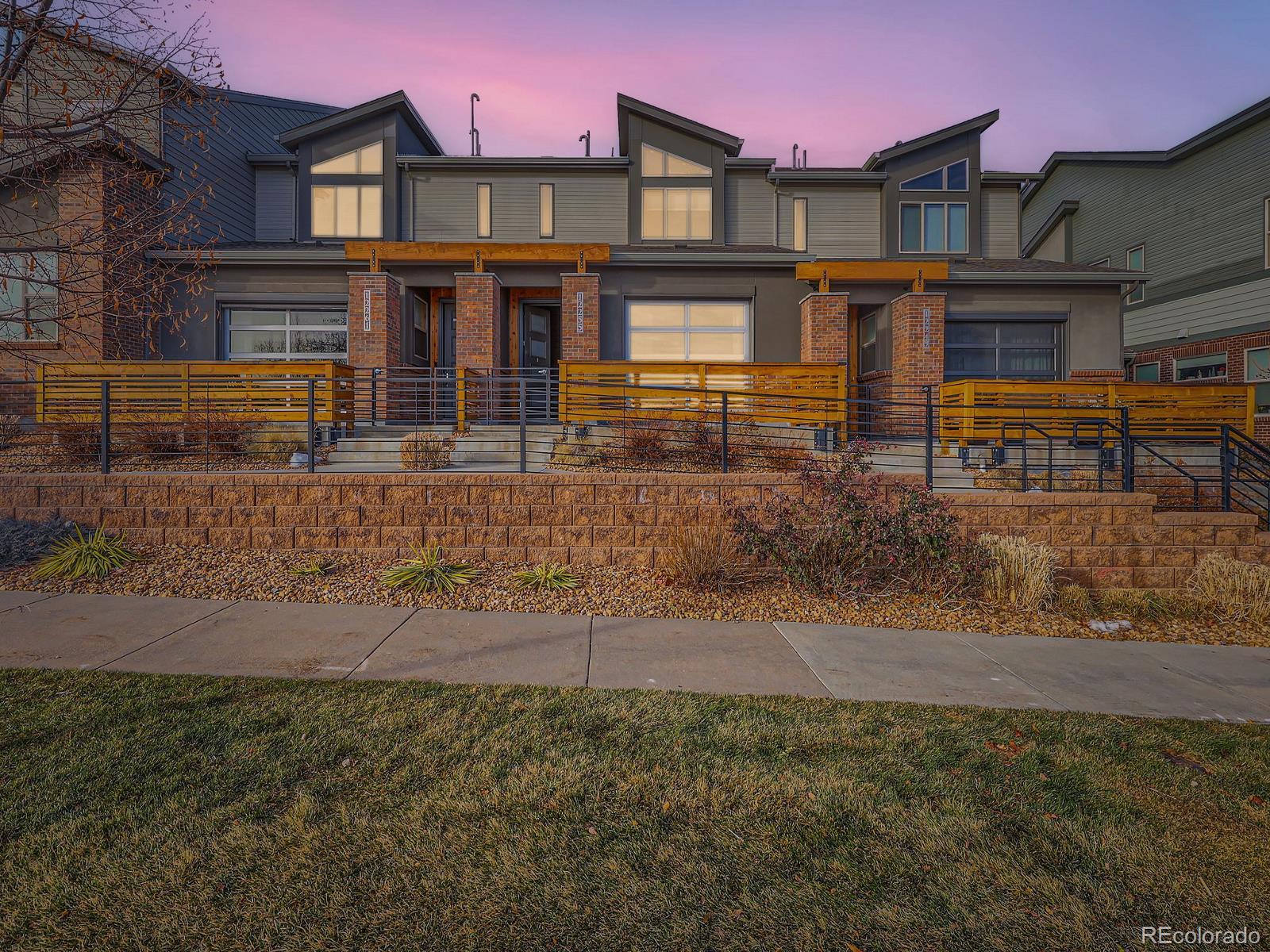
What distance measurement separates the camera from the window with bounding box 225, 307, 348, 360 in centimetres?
1423

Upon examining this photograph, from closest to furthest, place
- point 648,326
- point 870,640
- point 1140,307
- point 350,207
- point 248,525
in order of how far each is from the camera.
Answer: point 870,640 → point 248,525 → point 648,326 → point 350,207 → point 1140,307

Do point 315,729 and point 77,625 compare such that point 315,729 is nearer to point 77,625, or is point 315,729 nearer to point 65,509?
point 77,625

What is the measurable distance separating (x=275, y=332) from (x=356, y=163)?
532 cm

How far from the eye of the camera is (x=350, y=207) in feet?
53.9

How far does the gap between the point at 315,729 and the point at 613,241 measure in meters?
15.1

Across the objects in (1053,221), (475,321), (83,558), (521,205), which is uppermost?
(1053,221)

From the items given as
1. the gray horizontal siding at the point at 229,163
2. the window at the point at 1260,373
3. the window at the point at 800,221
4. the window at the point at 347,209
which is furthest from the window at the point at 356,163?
the window at the point at 1260,373

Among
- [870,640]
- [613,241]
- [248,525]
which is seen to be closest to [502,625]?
[870,640]

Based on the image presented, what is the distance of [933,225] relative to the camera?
55.5ft

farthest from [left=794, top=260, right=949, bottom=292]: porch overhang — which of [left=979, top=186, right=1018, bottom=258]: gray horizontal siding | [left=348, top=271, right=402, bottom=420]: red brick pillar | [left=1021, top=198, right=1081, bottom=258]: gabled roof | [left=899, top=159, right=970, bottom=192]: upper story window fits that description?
[left=1021, top=198, right=1081, bottom=258]: gabled roof

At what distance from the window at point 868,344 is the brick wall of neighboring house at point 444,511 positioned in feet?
25.9

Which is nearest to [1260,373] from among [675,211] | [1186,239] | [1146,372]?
[1146,372]

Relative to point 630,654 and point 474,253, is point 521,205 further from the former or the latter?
point 630,654

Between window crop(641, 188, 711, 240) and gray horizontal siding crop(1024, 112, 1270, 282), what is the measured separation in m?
13.6
